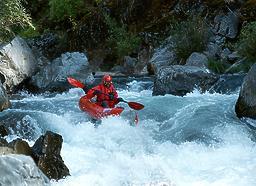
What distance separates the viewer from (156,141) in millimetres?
7055

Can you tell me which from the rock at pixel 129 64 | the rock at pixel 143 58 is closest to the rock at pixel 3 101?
the rock at pixel 143 58

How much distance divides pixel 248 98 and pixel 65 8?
359 inches

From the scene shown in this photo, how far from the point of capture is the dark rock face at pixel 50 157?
5.32 metres

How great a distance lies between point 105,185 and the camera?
17.9 feet

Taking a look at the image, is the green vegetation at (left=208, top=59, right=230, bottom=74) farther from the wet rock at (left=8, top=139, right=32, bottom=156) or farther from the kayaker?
the wet rock at (left=8, top=139, right=32, bottom=156)

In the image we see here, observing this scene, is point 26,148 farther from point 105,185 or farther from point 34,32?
point 34,32

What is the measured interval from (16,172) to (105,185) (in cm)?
138

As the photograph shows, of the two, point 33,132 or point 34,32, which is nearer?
point 33,132

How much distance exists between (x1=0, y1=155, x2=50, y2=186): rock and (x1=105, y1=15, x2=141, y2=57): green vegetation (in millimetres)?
8944

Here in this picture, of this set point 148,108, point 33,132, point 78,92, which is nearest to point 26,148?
point 33,132

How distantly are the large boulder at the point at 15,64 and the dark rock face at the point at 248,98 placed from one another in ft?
19.4

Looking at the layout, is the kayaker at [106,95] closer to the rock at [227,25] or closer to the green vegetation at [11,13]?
the green vegetation at [11,13]

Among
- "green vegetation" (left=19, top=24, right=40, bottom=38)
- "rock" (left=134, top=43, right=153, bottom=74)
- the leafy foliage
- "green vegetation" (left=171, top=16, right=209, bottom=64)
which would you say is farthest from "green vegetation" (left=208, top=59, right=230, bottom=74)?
"green vegetation" (left=19, top=24, right=40, bottom=38)

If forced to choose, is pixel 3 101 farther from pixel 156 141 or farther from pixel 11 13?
pixel 156 141
